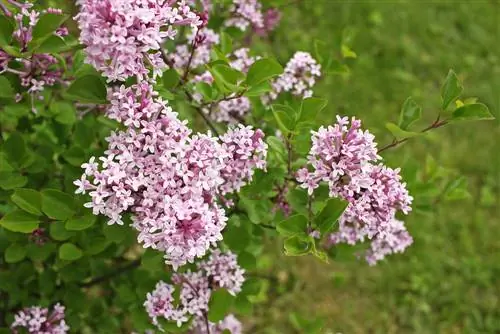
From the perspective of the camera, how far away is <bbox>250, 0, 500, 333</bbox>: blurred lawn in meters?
3.34

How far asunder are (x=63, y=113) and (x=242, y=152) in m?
0.70

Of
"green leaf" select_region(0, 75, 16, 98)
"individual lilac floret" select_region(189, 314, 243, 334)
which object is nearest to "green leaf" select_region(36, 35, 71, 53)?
"green leaf" select_region(0, 75, 16, 98)

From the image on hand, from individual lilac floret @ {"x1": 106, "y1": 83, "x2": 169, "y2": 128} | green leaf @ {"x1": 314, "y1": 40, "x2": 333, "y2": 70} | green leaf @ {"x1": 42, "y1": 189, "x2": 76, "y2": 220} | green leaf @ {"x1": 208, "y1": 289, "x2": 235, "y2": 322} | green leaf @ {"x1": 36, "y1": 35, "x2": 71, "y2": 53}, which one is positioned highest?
green leaf @ {"x1": 36, "y1": 35, "x2": 71, "y2": 53}

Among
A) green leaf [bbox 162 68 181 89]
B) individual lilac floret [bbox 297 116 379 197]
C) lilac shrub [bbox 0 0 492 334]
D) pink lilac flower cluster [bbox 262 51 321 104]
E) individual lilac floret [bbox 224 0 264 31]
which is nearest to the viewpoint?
lilac shrub [bbox 0 0 492 334]

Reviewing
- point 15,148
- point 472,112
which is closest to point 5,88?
point 15,148

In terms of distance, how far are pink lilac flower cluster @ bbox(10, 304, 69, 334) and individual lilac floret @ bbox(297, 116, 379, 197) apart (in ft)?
2.88

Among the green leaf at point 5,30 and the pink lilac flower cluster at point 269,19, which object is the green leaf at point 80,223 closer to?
the green leaf at point 5,30

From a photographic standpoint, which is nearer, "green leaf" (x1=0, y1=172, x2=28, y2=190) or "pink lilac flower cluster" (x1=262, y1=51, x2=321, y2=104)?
"green leaf" (x1=0, y1=172, x2=28, y2=190)

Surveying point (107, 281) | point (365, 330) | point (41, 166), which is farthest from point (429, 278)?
point (41, 166)

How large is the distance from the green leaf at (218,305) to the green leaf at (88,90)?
1.96ft

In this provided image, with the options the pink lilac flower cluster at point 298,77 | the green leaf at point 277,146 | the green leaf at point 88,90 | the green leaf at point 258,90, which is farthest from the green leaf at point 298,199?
the green leaf at point 88,90

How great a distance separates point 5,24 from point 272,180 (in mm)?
708

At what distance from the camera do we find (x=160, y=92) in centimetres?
151

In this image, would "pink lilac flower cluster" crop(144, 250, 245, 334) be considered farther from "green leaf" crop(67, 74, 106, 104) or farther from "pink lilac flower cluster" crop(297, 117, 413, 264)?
"green leaf" crop(67, 74, 106, 104)
